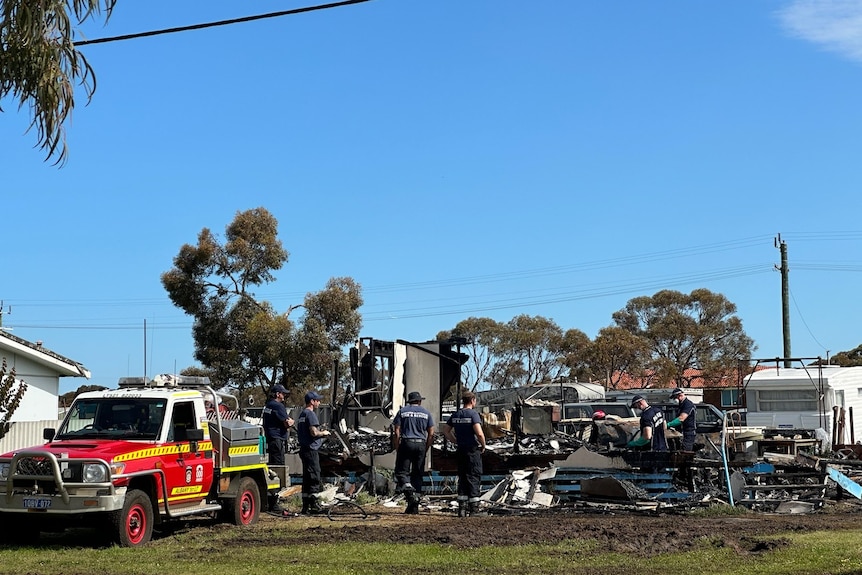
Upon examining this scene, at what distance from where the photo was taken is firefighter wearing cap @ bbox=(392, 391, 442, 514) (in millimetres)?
15820

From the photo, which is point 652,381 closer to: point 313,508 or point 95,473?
point 313,508

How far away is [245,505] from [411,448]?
8.77ft

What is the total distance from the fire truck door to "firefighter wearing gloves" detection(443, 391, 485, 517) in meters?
3.94

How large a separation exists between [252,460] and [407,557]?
413cm

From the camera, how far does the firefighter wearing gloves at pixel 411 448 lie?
15820 millimetres

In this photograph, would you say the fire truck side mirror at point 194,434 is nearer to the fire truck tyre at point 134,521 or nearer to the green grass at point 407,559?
the fire truck tyre at point 134,521

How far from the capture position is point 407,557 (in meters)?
11.3

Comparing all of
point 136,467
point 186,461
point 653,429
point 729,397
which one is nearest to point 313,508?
point 186,461

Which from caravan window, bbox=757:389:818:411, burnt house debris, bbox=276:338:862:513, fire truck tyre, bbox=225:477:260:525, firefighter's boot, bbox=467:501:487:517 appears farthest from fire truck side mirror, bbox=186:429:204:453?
caravan window, bbox=757:389:818:411

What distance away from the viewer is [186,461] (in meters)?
13.1

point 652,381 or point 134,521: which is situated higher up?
point 652,381

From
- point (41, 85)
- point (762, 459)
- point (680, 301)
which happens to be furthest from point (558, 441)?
point (680, 301)

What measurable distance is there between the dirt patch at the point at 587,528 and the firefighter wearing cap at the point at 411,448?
0.37 m

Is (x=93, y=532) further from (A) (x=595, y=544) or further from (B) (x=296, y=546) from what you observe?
(A) (x=595, y=544)
